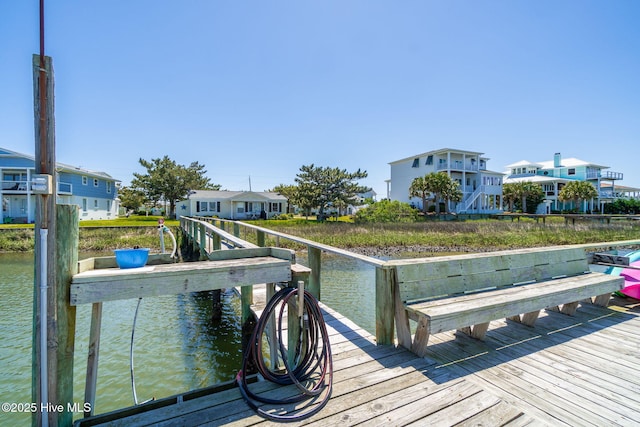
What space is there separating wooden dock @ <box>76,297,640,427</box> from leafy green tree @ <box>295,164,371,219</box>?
27.5 m

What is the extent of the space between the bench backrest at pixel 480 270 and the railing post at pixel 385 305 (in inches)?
3.6

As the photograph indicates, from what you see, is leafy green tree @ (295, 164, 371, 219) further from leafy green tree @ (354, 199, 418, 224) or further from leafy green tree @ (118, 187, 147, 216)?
leafy green tree @ (118, 187, 147, 216)

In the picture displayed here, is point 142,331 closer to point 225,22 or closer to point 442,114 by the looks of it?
point 225,22

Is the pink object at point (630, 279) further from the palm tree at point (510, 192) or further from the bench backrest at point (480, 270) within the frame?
the palm tree at point (510, 192)

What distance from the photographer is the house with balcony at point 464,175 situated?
1438 inches

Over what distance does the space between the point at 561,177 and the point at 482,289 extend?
58550 mm

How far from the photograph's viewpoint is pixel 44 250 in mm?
1740

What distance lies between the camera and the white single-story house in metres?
33.6

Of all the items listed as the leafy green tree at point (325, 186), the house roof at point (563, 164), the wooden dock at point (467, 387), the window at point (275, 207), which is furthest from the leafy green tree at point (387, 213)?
the house roof at point (563, 164)

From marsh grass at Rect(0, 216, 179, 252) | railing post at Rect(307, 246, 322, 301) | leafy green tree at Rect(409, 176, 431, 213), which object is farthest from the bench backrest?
leafy green tree at Rect(409, 176, 431, 213)

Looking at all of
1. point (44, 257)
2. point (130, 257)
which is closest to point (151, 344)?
point (130, 257)

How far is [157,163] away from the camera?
121ft

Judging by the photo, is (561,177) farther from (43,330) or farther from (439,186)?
(43,330)

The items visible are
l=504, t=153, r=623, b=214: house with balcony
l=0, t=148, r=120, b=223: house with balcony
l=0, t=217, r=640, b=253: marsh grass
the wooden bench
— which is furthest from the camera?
l=504, t=153, r=623, b=214: house with balcony
